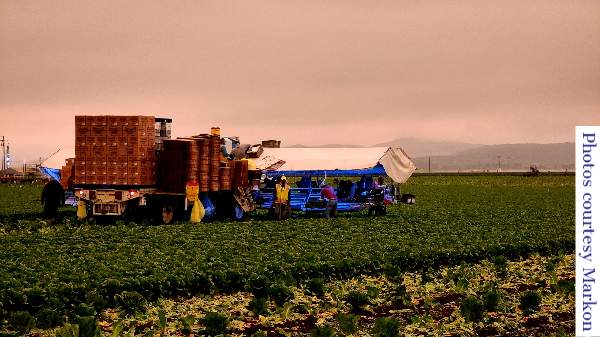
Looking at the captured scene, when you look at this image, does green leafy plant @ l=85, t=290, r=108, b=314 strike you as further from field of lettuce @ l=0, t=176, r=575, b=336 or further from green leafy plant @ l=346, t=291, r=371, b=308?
green leafy plant @ l=346, t=291, r=371, b=308

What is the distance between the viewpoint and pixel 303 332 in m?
9.77

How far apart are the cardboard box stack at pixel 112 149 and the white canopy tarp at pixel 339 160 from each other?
7169mm

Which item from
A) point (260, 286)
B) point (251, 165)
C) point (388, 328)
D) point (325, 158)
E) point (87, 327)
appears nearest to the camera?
point (87, 327)

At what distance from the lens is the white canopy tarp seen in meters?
27.7

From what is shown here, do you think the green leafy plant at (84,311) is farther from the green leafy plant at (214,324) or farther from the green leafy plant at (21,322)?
the green leafy plant at (214,324)

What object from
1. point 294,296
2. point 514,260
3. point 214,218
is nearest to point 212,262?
point 294,296

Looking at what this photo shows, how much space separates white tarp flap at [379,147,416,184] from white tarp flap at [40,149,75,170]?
1447 cm

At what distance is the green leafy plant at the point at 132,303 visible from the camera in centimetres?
1065

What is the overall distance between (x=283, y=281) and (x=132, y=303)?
300 cm

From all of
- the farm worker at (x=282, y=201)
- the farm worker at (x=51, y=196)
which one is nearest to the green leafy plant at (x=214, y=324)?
the farm worker at (x=282, y=201)

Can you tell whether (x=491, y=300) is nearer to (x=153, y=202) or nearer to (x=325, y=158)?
(x=153, y=202)

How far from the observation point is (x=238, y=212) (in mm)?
26453

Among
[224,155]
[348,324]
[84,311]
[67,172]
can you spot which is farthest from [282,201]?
[348,324]

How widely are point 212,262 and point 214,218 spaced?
12165 millimetres
